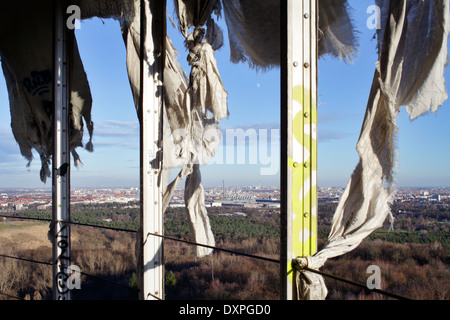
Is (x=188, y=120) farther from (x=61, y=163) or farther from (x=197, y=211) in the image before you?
(x=61, y=163)

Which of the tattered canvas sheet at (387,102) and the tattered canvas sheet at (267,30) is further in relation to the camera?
the tattered canvas sheet at (267,30)

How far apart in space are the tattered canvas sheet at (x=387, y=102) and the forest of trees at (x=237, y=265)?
4.78 meters

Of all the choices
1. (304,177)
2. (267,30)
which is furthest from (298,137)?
(267,30)

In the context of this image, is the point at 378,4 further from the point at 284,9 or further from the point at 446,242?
the point at 446,242

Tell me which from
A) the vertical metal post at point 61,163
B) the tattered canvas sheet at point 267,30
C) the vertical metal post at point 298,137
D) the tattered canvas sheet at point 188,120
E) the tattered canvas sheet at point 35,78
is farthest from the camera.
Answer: the tattered canvas sheet at point 35,78

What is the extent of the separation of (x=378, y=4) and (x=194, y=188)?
4.11 ft

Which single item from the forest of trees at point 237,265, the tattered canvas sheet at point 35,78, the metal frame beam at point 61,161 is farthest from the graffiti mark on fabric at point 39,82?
the forest of trees at point 237,265

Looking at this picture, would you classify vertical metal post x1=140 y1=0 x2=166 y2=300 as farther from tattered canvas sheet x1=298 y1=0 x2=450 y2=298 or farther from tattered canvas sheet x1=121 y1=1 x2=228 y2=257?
tattered canvas sheet x1=298 y1=0 x2=450 y2=298

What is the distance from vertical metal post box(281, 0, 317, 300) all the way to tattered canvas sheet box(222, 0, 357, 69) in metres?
0.52

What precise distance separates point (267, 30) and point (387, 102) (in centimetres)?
107

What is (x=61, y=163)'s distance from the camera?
87.0 inches

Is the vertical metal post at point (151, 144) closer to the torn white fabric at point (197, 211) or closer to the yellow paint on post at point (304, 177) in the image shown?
the torn white fabric at point (197, 211)

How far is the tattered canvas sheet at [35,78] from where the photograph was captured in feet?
7.94
